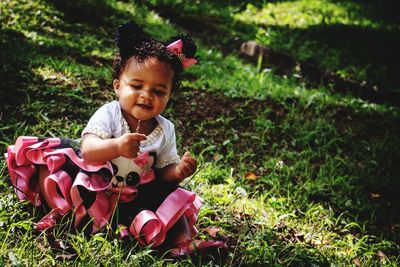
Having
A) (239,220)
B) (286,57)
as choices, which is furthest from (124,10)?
(239,220)

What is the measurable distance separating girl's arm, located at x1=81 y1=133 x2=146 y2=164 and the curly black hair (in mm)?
442

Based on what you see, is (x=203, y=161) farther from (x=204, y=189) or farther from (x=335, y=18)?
(x=335, y=18)

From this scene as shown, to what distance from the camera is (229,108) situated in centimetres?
433

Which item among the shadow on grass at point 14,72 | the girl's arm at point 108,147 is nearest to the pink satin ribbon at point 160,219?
the girl's arm at point 108,147

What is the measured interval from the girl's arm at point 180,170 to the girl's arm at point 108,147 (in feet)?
0.90

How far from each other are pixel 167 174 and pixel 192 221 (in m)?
0.32

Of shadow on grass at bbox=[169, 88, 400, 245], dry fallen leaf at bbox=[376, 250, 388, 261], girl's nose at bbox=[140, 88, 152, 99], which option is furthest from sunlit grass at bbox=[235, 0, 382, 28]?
girl's nose at bbox=[140, 88, 152, 99]

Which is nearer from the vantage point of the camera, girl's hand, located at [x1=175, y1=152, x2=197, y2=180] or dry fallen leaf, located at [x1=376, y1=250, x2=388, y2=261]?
girl's hand, located at [x1=175, y1=152, x2=197, y2=180]

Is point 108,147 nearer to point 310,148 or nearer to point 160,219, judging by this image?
point 160,219

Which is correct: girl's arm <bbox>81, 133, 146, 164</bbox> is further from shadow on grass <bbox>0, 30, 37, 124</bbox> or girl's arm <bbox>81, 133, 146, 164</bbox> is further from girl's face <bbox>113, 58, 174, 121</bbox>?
shadow on grass <bbox>0, 30, 37, 124</bbox>

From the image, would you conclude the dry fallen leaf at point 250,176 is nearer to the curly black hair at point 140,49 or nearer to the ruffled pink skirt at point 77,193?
the ruffled pink skirt at point 77,193

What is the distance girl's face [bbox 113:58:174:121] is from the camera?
6.81 feet

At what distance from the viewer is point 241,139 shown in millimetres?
3932

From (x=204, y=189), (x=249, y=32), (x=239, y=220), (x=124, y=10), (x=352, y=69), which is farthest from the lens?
(x=249, y=32)
